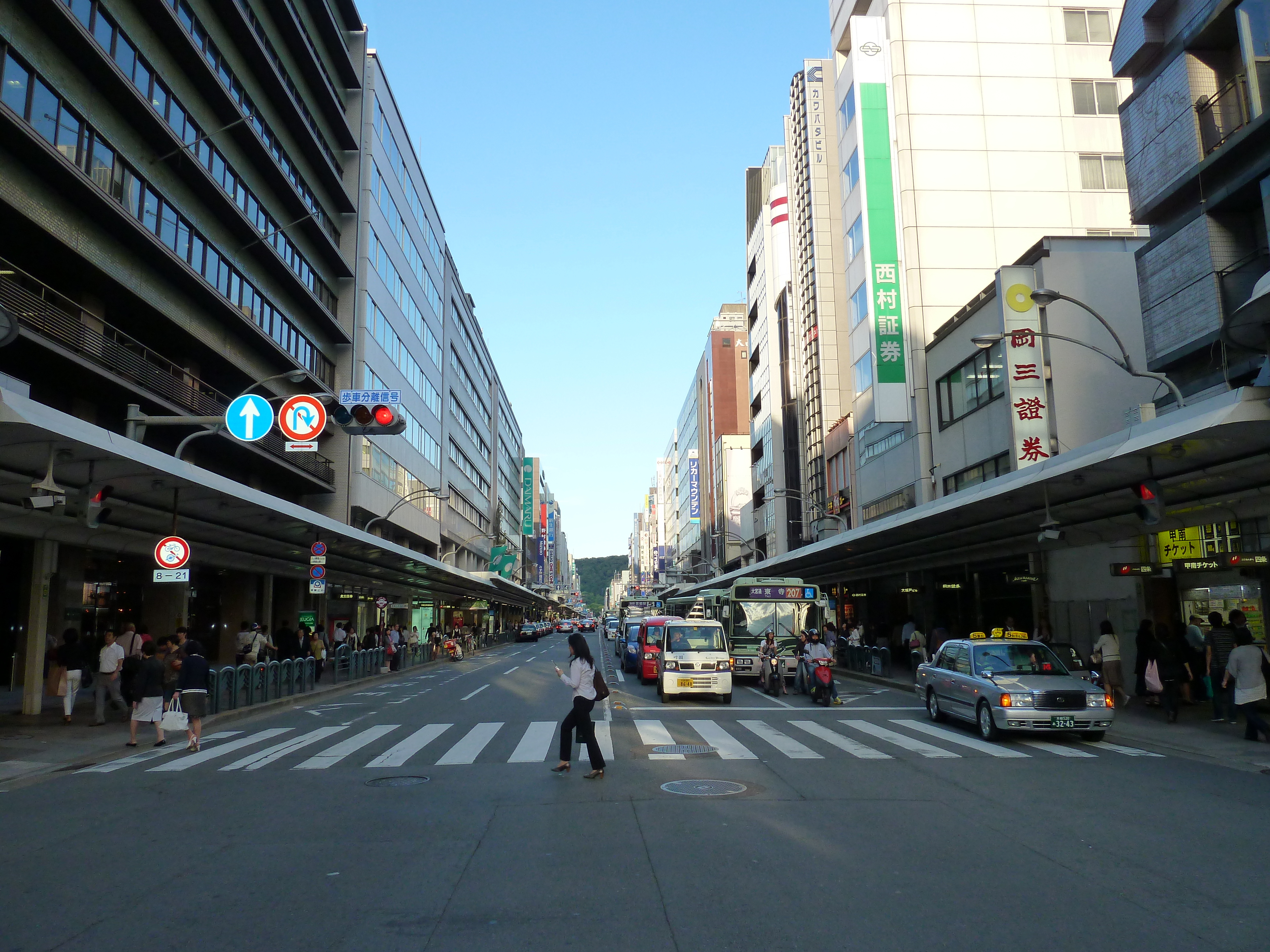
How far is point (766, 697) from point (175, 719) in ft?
47.6

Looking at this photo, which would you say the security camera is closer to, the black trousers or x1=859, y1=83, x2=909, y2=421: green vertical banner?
the black trousers

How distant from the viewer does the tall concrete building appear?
125ft

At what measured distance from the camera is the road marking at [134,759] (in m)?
13.0

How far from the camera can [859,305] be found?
4331 cm

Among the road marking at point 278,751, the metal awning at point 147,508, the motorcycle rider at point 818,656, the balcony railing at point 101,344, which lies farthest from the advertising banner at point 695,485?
the road marking at point 278,751

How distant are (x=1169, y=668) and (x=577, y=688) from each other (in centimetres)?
1188

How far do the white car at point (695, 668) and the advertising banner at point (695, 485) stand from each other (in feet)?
288

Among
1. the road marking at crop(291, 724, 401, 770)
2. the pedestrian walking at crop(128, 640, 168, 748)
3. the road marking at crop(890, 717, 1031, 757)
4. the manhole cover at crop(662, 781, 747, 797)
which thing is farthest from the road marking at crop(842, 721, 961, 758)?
the pedestrian walking at crop(128, 640, 168, 748)

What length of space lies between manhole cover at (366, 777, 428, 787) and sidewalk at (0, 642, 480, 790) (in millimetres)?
5041

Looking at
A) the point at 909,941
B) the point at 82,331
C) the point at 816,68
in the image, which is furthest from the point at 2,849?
the point at 816,68

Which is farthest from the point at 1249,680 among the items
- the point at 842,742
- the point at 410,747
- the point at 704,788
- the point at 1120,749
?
the point at 410,747

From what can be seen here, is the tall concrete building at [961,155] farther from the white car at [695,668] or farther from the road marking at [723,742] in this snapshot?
the road marking at [723,742]

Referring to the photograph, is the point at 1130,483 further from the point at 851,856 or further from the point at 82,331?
the point at 82,331

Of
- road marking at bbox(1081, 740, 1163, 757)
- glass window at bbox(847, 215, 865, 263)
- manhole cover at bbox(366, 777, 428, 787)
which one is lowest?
road marking at bbox(1081, 740, 1163, 757)
